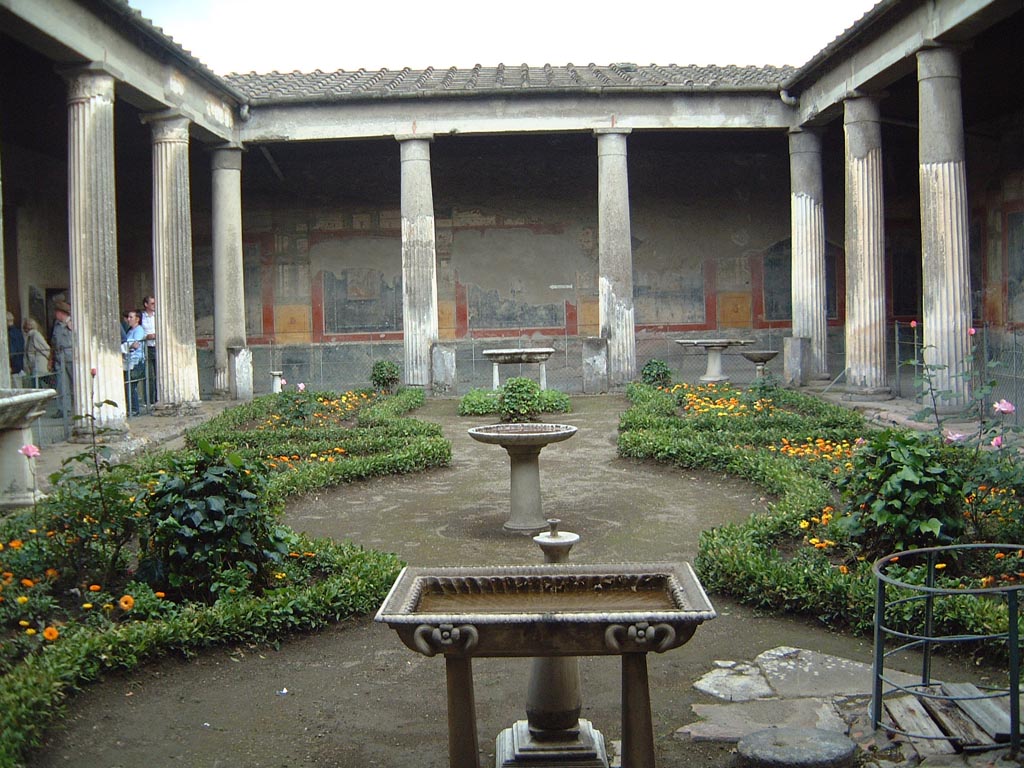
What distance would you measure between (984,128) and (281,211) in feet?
37.0

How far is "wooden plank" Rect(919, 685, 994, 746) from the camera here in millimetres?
3119

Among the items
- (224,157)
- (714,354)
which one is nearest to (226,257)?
(224,157)

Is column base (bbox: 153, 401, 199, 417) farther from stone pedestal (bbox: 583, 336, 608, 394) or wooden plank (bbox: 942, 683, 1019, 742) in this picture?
wooden plank (bbox: 942, 683, 1019, 742)

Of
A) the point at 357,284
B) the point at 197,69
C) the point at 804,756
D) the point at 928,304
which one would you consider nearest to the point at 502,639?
the point at 804,756

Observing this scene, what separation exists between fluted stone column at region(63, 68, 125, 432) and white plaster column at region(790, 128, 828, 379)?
9082mm

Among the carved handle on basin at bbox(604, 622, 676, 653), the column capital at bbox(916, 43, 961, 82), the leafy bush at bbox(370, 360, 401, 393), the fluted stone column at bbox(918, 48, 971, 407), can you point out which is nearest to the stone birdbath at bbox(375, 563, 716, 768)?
the carved handle on basin at bbox(604, 622, 676, 653)

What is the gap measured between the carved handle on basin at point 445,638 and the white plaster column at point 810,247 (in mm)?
12642

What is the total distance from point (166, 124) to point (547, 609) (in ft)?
34.8

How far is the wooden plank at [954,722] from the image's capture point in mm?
3119

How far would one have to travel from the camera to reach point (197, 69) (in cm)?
1242

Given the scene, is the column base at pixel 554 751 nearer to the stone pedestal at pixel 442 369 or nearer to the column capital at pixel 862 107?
the column capital at pixel 862 107

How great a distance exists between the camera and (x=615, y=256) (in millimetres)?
14680

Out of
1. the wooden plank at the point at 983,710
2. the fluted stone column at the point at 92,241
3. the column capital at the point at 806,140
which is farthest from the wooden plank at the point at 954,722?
the column capital at the point at 806,140

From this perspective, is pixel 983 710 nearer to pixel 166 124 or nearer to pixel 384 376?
pixel 166 124
